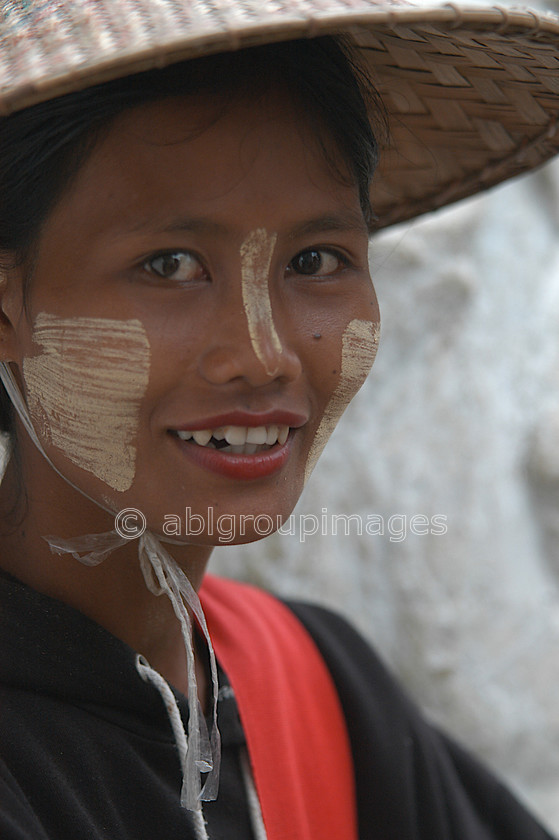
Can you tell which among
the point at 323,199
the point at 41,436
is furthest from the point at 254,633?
the point at 323,199

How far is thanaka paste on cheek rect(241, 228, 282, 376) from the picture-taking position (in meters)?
0.83

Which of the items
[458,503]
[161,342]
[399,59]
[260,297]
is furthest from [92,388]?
[458,503]

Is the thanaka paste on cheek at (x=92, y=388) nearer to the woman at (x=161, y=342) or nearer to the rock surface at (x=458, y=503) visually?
the woman at (x=161, y=342)

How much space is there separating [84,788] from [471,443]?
151 cm

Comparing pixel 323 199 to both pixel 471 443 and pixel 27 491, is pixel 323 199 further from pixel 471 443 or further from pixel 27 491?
pixel 471 443

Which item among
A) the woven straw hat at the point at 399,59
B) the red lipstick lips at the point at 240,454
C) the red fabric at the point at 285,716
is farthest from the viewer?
the red fabric at the point at 285,716

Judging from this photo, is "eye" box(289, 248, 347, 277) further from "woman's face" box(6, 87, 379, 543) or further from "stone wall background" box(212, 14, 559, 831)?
"stone wall background" box(212, 14, 559, 831)

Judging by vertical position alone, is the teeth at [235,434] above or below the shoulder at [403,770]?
above

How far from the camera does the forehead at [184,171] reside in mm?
828

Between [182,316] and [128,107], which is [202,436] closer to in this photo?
[182,316]

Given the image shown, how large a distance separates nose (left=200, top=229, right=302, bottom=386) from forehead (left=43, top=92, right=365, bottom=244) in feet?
0.10

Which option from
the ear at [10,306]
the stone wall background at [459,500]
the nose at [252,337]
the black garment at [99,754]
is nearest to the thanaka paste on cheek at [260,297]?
A: the nose at [252,337]

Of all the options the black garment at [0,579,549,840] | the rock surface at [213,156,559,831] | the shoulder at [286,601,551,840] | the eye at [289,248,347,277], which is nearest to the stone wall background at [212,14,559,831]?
the rock surface at [213,156,559,831]

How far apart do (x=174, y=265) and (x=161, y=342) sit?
8 cm
